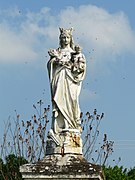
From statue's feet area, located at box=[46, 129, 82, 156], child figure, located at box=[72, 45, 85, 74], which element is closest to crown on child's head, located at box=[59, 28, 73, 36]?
child figure, located at box=[72, 45, 85, 74]

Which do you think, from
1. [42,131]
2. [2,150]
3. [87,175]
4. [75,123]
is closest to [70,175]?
[87,175]

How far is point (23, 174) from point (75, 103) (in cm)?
164

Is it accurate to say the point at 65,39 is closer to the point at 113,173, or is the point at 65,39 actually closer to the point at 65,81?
the point at 65,81

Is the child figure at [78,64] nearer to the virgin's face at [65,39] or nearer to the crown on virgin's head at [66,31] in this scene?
the virgin's face at [65,39]

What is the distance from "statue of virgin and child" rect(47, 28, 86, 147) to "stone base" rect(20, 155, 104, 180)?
498mm

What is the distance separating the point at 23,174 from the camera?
1013 centimetres

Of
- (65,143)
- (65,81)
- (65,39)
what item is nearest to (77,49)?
(65,39)

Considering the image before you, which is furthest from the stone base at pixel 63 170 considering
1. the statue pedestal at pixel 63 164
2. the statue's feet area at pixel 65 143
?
the statue's feet area at pixel 65 143

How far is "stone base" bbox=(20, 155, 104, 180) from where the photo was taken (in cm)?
995

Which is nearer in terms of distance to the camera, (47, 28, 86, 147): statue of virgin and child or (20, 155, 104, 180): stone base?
(20, 155, 104, 180): stone base

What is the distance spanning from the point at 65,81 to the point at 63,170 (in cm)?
174

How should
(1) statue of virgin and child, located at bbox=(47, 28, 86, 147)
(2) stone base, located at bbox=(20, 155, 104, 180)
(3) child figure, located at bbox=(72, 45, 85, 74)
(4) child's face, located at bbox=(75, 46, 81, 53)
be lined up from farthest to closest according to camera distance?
(4) child's face, located at bbox=(75, 46, 81, 53) → (3) child figure, located at bbox=(72, 45, 85, 74) → (1) statue of virgin and child, located at bbox=(47, 28, 86, 147) → (2) stone base, located at bbox=(20, 155, 104, 180)

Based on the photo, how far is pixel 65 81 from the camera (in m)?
10.9

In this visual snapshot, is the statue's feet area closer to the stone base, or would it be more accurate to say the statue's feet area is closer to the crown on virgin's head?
the stone base
